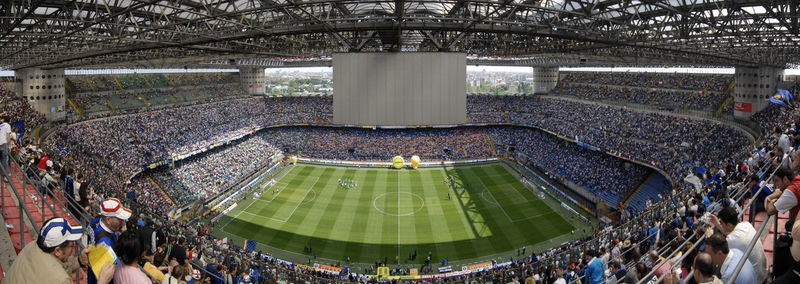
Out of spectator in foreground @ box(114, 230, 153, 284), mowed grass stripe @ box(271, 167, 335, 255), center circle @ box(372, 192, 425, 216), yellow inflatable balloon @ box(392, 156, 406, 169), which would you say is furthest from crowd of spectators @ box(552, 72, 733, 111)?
spectator in foreground @ box(114, 230, 153, 284)

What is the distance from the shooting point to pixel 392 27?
17812 mm

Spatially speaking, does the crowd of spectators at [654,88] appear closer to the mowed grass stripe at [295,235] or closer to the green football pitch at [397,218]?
the green football pitch at [397,218]

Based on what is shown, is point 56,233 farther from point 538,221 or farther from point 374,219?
point 538,221

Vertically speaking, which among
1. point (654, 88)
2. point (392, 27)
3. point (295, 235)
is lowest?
point (295, 235)

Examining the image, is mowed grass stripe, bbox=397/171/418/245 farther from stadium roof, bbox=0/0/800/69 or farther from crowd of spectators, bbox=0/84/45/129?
crowd of spectators, bbox=0/84/45/129

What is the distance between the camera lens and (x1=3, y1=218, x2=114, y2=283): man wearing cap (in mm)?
3316

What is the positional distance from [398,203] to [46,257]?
28.4m

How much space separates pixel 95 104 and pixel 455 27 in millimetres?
38766

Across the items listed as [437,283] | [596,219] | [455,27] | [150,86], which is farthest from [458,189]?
[150,86]

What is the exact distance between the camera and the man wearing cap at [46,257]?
332 centimetres

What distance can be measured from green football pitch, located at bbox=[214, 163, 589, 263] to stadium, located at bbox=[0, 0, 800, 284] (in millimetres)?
216

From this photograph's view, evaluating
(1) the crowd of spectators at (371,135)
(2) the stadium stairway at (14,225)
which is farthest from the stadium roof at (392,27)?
(1) the crowd of spectators at (371,135)

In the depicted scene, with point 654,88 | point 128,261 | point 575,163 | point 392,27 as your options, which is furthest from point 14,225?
point 654,88

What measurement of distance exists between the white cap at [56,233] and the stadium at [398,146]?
0.02 meters
